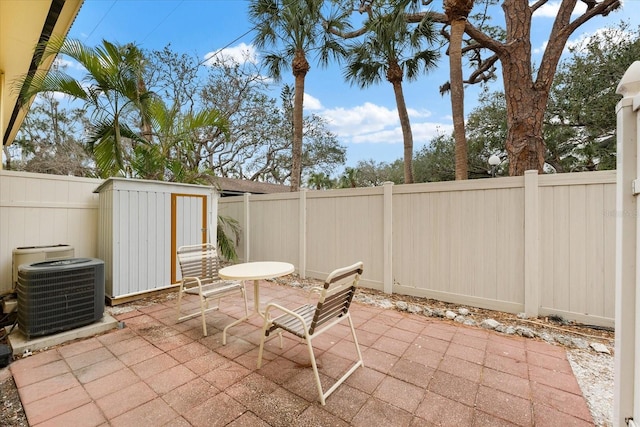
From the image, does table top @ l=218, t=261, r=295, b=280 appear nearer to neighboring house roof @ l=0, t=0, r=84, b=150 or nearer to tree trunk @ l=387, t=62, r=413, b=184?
neighboring house roof @ l=0, t=0, r=84, b=150

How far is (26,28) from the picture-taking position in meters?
3.11

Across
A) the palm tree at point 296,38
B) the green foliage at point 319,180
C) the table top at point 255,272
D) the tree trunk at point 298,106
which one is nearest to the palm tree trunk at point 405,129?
the palm tree at point 296,38

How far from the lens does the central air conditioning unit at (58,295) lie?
8.87 feet

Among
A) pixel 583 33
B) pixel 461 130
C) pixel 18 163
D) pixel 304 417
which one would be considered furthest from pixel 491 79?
pixel 18 163

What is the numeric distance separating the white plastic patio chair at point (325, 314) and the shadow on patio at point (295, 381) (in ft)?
0.67

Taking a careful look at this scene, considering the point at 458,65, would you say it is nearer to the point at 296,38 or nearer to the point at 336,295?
the point at 296,38

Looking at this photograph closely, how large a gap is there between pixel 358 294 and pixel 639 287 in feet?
12.0

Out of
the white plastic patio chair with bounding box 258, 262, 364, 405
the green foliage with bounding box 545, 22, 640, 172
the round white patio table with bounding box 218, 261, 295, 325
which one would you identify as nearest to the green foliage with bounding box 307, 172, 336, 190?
the green foliage with bounding box 545, 22, 640, 172

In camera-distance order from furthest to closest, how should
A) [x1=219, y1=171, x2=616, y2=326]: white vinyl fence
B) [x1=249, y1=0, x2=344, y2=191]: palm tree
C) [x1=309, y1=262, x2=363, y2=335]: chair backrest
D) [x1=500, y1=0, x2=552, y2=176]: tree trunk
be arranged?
[x1=249, y1=0, x2=344, y2=191]: palm tree, [x1=500, y1=0, x2=552, y2=176]: tree trunk, [x1=219, y1=171, x2=616, y2=326]: white vinyl fence, [x1=309, y1=262, x2=363, y2=335]: chair backrest

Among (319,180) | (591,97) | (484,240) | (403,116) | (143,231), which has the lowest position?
(484,240)

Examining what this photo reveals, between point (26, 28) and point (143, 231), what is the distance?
2.64 meters

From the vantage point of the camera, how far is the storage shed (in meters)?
3.79

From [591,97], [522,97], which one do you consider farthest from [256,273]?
[591,97]

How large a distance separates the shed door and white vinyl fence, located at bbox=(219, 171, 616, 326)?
6.10 ft
